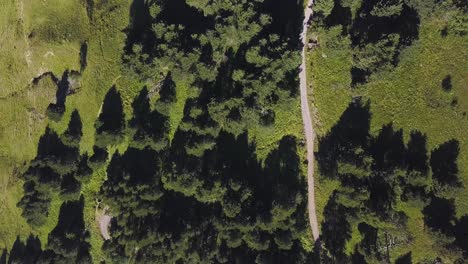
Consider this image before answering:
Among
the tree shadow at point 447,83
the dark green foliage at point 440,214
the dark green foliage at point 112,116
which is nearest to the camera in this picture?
the dark green foliage at point 440,214

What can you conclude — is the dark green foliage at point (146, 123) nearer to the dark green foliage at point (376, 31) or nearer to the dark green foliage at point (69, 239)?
the dark green foliage at point (69, 239)

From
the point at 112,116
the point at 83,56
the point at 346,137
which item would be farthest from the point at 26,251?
the point at 346,137

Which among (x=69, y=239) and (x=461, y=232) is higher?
(x=461, y=232)

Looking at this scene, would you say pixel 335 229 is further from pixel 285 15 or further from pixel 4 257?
pixel 4 257

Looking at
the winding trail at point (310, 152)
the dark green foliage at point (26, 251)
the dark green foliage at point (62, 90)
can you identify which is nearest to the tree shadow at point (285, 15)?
the winding trail at point (310, 152)

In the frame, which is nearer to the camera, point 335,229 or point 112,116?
A: point 335,229

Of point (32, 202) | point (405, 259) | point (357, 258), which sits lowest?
point (357, 258)

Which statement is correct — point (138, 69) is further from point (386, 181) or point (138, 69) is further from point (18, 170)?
point (386, 181)
